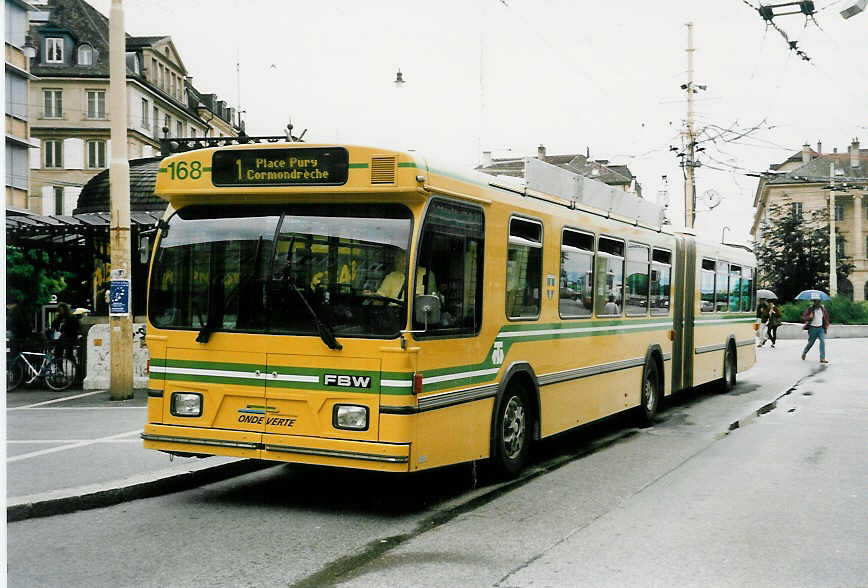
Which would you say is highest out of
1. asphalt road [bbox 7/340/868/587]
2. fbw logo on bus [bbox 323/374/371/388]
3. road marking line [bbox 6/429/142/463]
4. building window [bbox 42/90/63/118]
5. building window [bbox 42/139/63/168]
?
building window [bbox 42/90/63/118]

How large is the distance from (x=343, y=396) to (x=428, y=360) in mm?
688

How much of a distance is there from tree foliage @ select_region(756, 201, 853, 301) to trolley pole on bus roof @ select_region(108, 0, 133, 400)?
46.8 m

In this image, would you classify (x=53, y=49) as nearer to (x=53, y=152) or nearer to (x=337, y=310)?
(x=53, y=152)

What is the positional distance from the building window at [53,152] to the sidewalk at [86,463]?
1569 inches

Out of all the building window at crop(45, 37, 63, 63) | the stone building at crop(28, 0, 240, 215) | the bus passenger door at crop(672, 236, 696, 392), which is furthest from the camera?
the building window at crop(45, 37, 63, 63)

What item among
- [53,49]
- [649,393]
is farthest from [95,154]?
[649,393]

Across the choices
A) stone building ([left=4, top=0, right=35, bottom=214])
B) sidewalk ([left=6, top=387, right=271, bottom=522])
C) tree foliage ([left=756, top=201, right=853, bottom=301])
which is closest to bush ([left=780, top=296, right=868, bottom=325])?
tree foliage ([left=756, top=201, right=853, bottom=301])

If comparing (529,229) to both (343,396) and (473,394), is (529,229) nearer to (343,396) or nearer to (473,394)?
(473,394)

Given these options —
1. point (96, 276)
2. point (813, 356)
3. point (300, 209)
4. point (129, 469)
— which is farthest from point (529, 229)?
point (813, 356)

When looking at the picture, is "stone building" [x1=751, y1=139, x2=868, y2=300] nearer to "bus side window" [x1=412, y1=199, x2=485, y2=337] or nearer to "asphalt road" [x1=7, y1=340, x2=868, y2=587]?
"asphalt road" [x1=7, y1=340, x2=868, y2=587]

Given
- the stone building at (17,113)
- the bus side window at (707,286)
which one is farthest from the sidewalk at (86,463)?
the stone building at (17,113)

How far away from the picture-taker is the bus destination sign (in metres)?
7.38

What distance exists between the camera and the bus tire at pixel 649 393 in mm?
13336

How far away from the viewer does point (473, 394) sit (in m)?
8.07
